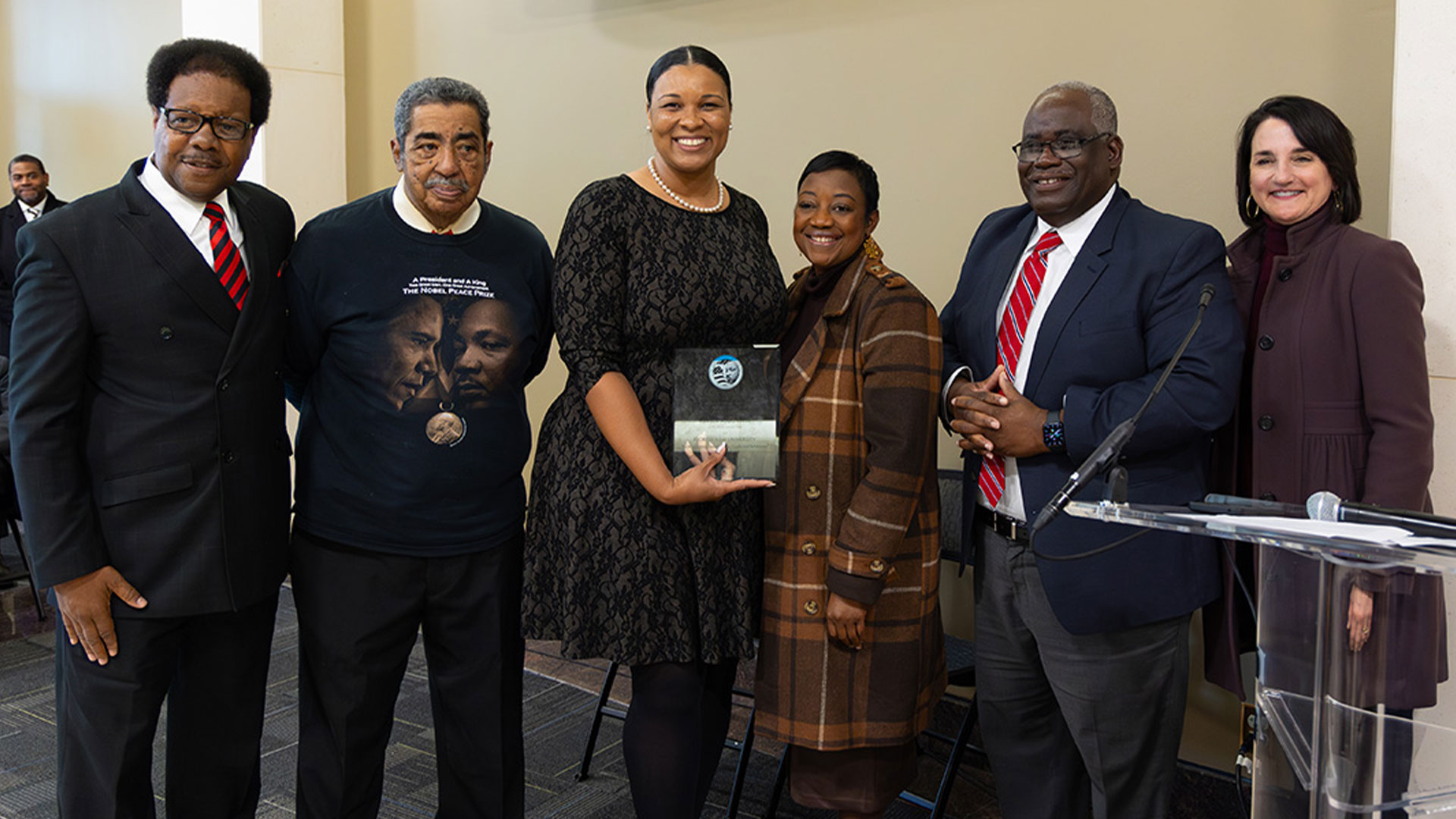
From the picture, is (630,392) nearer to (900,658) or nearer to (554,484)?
(554,484)

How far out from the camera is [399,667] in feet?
8.34

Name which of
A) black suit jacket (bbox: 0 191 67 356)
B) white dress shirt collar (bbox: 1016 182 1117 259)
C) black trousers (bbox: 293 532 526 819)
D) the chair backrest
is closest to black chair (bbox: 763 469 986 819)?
the chair backrest

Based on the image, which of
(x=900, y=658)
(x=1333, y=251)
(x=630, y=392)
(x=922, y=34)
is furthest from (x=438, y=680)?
(x=922, y=34)

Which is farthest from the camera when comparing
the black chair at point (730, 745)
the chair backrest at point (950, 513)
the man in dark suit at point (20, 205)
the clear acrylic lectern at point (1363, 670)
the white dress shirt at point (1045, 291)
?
the man in dark suit at point (20, 205)

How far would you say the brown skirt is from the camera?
7.79ft

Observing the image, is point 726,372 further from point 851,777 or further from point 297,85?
point 297,85

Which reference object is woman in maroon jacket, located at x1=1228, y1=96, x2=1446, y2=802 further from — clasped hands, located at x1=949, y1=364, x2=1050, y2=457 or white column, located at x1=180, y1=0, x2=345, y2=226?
white column, located at x1=180, y1=0, x2=345, y2=226

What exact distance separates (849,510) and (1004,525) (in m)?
0.39

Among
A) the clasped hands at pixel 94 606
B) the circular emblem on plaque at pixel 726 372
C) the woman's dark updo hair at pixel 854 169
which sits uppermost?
the woman's dark updo hair at pixel 854 169

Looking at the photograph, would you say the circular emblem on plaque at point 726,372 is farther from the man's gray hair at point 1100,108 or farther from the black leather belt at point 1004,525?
the man's gray hair at point 1100,108

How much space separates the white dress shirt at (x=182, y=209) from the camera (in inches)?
89.9

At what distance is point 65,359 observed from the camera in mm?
2119

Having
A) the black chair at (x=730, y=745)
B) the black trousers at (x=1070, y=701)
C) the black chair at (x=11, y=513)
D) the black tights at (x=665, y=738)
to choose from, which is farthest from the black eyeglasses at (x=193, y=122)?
the black chair at (x=11, y=513)

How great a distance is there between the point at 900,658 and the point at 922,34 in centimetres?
216
